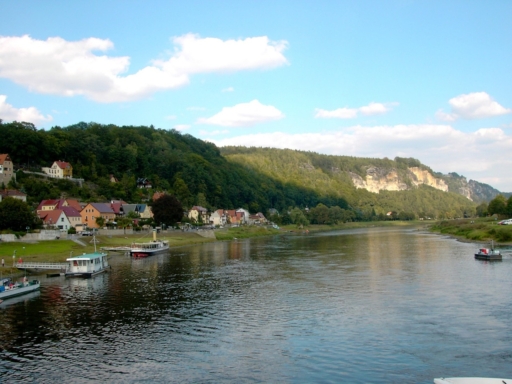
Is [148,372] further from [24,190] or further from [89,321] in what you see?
[24,190]

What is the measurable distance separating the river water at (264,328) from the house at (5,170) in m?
63.3

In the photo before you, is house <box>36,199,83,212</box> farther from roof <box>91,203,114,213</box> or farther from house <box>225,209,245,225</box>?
house <box>225,209,245,225</box>

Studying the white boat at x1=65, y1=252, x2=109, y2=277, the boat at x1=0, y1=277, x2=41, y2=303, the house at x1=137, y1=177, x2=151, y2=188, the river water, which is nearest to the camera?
the river water

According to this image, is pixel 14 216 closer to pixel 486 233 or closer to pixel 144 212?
pixel 144 212

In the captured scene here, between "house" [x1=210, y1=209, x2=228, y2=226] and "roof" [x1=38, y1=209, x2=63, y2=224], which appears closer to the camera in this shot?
"roof" [x1=38, y1=209, x2=63, y2=224]

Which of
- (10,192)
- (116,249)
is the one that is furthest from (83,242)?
(10,192)

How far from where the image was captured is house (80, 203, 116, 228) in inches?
4038

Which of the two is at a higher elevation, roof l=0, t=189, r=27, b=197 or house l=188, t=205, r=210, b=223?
roof l=0, t=189, r=27, b=197

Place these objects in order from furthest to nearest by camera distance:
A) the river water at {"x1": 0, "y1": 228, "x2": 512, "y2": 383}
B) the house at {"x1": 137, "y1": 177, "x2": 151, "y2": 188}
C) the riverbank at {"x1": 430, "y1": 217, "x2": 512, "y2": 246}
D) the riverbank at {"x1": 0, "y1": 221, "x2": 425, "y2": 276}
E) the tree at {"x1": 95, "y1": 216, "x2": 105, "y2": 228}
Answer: the house at {"x1": 137, "y1": 177, "x2": 151, "y2": 188} < the tree at {"x1": 95, "y1": 216, "x2": 105, "y2": 228} < the riverbank at {"x1": 430, "y1": 217, "x2": 512, "y2": 246} < the riverbank at {"x1": 0, "y1": 221, "x2": 425, "y2": 276} < the river water at {"x1": 0, "y1": 228, "x2": 512, "y2": 383}

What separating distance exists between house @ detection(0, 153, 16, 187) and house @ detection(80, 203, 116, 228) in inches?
775

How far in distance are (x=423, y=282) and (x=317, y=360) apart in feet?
84.2

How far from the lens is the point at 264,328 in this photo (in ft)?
100

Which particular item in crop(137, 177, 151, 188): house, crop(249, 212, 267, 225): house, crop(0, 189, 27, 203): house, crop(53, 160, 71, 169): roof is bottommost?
crop(249, 212, 267, 225): house

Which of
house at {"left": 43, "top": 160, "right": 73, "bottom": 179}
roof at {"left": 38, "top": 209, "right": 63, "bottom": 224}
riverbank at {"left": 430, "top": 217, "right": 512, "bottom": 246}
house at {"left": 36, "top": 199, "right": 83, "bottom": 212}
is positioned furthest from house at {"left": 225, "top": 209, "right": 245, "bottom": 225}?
roof at {"left": 38, "top": 209, "right": 63, "bottom": 224}
